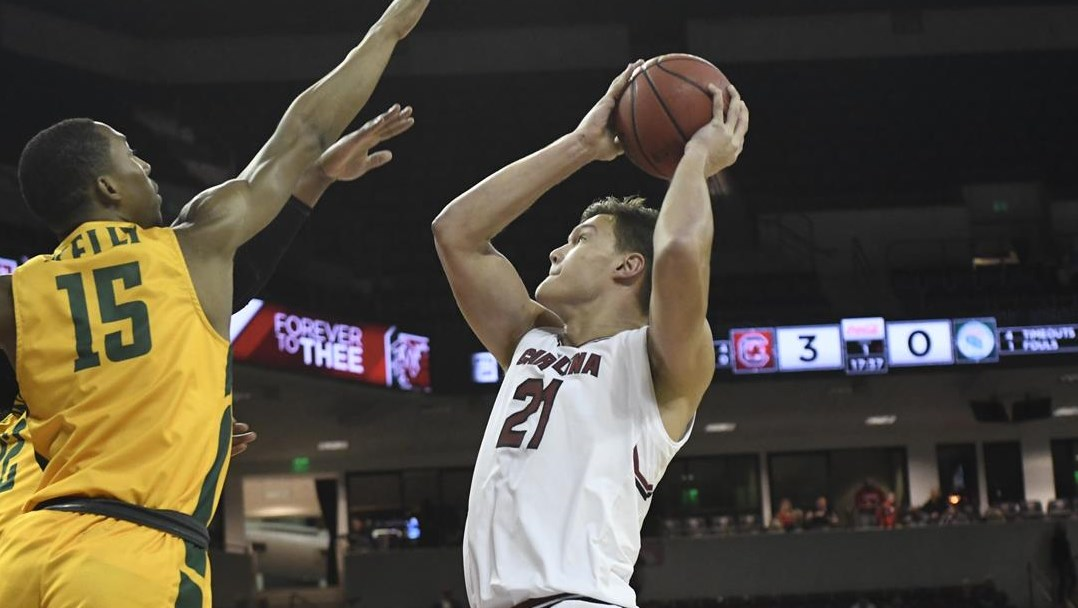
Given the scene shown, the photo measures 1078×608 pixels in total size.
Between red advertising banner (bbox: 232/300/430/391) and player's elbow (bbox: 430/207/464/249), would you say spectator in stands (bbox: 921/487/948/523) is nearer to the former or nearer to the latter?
red advertising banner (bbox: 232/300/430/391)


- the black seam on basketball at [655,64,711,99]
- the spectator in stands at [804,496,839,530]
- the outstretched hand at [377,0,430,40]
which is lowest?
the spectator in stands at [804,496,839,530]

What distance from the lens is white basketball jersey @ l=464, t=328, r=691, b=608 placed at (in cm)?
308

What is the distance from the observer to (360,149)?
3633 millimetres

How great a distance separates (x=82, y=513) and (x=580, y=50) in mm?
15165

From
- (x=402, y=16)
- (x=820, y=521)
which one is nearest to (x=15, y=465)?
(x=402, y=16)

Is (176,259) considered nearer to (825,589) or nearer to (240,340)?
(240,340)

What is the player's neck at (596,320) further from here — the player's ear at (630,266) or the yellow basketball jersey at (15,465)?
the yellow basketball jersey at (15,465)

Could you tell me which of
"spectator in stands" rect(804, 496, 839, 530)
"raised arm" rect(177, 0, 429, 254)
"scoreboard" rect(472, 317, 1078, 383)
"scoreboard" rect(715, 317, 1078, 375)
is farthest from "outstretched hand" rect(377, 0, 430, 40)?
"spectator in stands" rect(804, 496, 839, 530)

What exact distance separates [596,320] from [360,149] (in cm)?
76

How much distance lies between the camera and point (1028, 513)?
20.7 m

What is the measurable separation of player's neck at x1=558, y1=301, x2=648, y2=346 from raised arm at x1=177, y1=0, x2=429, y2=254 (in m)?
0.75

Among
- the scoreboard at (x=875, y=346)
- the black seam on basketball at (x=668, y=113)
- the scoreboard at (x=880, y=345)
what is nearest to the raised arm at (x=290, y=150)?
the black seam on basketball at (x=668, y=113)

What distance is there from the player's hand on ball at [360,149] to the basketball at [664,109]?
1.89 feet

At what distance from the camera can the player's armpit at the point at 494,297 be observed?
3688mm
